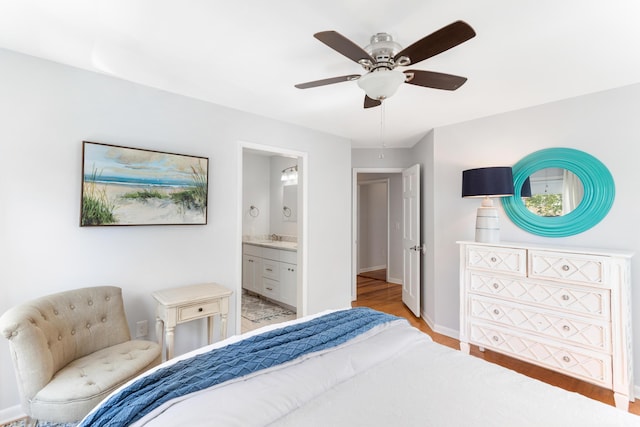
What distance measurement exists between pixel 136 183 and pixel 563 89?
3.50 meters

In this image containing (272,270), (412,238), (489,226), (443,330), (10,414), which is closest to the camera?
(10,414)

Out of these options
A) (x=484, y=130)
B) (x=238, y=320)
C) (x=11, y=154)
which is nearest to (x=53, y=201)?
(x=11, y=154)

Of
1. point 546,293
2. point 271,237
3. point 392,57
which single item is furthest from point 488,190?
point 271,237

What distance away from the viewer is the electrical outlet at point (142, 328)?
92.3 inches

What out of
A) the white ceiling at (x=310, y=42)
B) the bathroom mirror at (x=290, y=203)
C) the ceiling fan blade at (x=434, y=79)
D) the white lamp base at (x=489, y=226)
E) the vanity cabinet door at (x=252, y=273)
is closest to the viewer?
the white ceiling at (x=310, y=42)

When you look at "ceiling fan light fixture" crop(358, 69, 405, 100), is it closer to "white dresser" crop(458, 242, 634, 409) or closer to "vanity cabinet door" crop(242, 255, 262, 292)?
"white dresser" crop(458, 242, 634, 409)

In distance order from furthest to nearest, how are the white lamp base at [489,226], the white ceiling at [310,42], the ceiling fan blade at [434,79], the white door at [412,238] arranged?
the white door at [412,238] < the white lamp base at [489,226] < the ceiling fan blade at [434,79] < the white ceiling at [310,42]

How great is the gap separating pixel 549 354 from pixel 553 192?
138 centimetres

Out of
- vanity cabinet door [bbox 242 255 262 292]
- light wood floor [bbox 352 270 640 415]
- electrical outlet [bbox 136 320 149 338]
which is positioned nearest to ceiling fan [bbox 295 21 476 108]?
electrical outlet [bbox 136 320 149 338]

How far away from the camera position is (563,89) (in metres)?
2.43

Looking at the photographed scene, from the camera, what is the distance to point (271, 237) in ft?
16.8

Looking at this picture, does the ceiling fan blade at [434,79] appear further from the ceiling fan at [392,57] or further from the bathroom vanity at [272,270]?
the bathroom vanity at [272,270]

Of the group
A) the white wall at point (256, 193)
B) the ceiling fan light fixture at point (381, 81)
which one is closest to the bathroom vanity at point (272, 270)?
the white wall at point (256, 193)

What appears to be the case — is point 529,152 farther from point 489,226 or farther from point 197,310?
point 197,310
